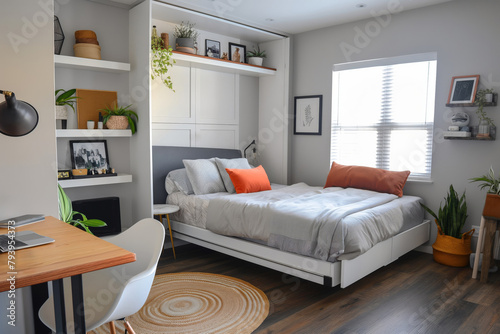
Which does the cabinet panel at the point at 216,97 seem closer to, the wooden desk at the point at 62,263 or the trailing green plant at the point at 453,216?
the trailing green plant at the point at 453,216

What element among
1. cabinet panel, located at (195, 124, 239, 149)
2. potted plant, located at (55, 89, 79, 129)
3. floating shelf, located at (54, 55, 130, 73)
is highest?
floating shelf, located at (54, 55, 130, 73)

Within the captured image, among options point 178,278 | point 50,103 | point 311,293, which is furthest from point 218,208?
point 50,103

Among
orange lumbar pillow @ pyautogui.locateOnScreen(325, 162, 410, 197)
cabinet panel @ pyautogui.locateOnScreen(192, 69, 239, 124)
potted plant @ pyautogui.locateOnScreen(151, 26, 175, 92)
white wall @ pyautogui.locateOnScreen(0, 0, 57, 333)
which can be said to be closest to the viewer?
white wall @ pyautogui.locateOnScreen(0, 0, 57, 333)

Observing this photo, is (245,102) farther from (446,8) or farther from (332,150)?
(446,8)

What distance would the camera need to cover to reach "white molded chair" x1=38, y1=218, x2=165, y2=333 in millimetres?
1686

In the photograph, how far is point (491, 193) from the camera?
3484mm

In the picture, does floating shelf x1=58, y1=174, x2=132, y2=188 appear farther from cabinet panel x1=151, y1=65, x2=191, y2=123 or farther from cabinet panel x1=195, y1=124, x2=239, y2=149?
cabinet panel x1=195, y1=124, x2=239, y2=149

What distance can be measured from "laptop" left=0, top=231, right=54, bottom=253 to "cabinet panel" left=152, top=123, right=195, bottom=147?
264 cm

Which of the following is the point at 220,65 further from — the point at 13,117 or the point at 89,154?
the point at 13,117

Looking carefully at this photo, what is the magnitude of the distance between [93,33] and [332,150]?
9.85ft

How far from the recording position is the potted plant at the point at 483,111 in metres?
3.66

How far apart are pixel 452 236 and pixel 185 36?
→ 11.3 feet

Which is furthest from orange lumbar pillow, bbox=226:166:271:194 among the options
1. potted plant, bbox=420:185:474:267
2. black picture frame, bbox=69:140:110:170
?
potted plant, bbox=420:185:474:267

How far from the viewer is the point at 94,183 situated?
3.63m
